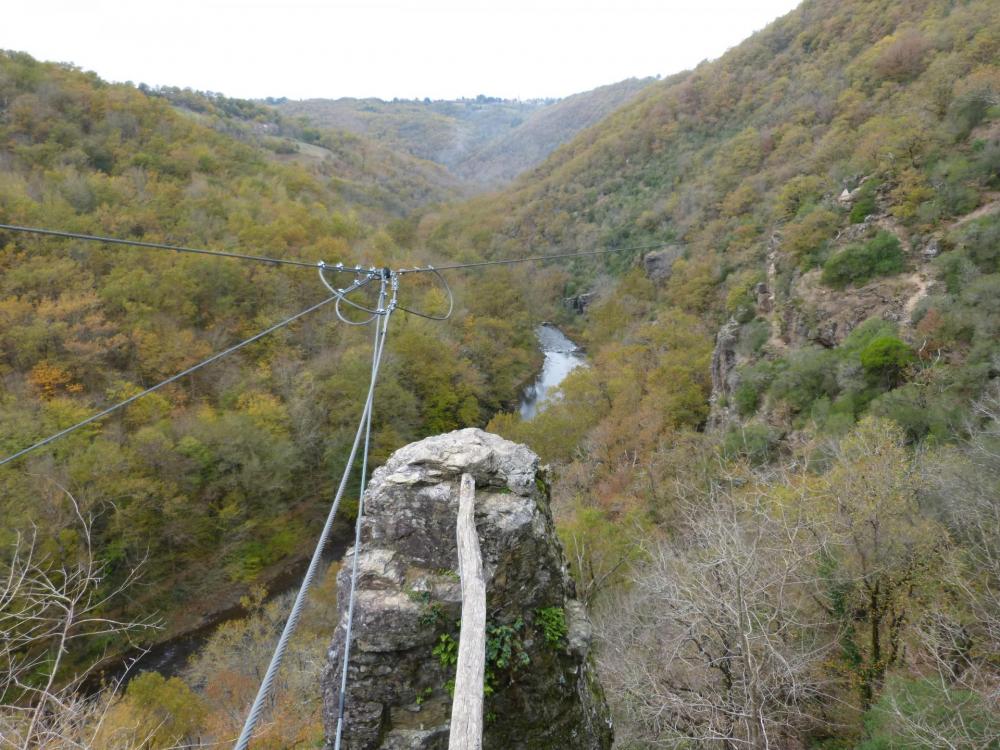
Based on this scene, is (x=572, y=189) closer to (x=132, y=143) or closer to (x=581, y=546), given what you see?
(x=132, y=143)

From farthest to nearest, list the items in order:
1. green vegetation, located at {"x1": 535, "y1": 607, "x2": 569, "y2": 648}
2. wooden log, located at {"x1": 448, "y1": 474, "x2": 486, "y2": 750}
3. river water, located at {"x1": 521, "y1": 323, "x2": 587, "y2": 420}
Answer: river water, located at {"x1": 521, "y1": 323, "x2": 587, "y2": 420} < green vegetation, located at {"x1": 535, "y1": 607, "x2": 569, "y2": 648} < wooden log, located at {"x1": 448, "y1": 474, "x2": 486, "y2": 750}

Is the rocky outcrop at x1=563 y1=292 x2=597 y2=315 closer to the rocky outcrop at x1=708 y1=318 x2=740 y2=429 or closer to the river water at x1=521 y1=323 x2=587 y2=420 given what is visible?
the river water at x1=521 y1=323 x2=587 y2=420

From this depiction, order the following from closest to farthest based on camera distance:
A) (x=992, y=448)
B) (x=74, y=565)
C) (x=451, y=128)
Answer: (x=992, y=448)
(x=74, y=565)
(x=451, y=128)

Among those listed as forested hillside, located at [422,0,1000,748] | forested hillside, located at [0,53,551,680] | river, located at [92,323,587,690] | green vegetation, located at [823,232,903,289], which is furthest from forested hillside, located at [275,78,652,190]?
green vegetation, located at [823,232,903,289]

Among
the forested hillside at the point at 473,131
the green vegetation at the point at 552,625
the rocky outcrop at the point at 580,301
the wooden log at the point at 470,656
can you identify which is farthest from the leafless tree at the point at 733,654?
the forested hillside at the point at 473,131

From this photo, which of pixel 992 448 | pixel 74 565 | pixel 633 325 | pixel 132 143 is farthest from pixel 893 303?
pixel 132 143

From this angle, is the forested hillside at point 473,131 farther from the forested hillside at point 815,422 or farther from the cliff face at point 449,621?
the cliff face at point 449,621
